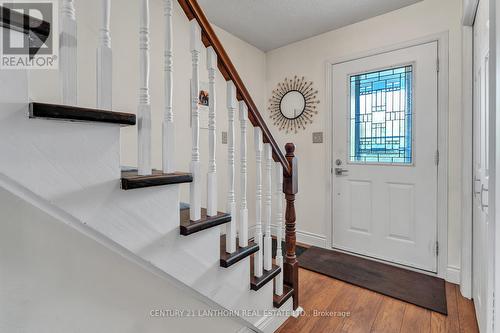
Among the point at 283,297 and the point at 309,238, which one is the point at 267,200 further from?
the point at 309,238

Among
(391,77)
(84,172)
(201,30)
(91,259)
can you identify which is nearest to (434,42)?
(391,77)

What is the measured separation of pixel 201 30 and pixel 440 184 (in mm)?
2255

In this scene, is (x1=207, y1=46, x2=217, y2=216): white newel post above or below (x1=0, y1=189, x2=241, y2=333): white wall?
above

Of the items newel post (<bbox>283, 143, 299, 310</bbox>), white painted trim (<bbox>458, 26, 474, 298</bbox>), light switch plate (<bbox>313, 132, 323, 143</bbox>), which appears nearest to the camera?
newel post (<bbox>283, 143, 299, 310</bbox>)

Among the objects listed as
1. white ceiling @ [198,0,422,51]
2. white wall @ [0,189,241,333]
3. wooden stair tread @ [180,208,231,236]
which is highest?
white ceiling @ [198,0,422,51]

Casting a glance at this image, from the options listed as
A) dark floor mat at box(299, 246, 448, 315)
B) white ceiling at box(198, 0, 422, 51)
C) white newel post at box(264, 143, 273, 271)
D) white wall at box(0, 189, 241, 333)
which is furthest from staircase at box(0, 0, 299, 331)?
white ceiling at box(198, 0, 422, 51)

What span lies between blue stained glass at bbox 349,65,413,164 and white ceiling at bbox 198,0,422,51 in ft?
1.85

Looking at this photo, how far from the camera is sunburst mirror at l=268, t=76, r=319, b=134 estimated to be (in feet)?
9.45

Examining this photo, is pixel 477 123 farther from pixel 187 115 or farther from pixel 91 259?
pixel 91 259

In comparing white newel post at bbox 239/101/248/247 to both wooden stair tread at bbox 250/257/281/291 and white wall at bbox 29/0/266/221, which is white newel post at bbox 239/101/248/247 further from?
white wall at bbox 29/0/266/221

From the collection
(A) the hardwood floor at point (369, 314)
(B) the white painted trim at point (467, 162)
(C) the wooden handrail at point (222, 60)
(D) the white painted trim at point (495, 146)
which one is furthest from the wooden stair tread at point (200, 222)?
(B) the white painted trim at point (467, 162)

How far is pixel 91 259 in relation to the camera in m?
1.00

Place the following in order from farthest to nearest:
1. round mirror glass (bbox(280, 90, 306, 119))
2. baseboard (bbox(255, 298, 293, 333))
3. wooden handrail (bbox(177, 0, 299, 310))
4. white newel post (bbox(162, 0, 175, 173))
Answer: round mirror glass (bbox(280, 90, 306, 119)) < baseboard (bbox(255, 298, 293, 333)) < wooden handrail (bbox(177, 0, 299, 310)) < white newel post (bbox(162, 0, 175, 173))

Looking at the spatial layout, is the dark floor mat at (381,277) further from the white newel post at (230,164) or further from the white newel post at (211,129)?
the white newel post at (211,129)
